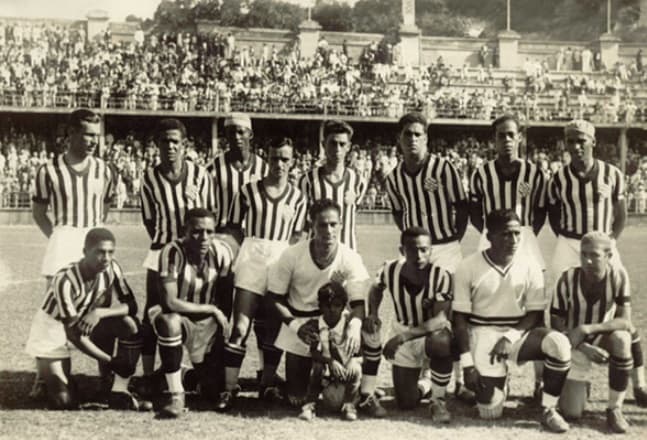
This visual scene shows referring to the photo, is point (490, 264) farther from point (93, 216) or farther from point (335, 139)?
point (93, 216)

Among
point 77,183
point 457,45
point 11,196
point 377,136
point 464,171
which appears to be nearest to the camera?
point 77,183

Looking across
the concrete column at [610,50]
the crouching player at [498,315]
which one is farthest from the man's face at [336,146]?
the concrete column at [610,50]

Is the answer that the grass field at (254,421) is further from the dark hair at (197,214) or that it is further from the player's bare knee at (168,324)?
the dark hair at (197,214)

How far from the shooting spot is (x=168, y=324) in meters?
5.23

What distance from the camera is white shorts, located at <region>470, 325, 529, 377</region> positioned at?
17.0ft

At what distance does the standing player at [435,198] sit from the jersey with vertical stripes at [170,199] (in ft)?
5.34

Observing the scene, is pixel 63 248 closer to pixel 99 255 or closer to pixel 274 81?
pixel 99 255

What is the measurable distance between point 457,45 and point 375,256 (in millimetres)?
24990

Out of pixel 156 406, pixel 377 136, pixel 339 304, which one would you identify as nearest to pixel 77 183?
pixel 156 406

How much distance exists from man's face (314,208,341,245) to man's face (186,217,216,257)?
29.6 inches

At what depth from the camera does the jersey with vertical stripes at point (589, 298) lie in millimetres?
5184

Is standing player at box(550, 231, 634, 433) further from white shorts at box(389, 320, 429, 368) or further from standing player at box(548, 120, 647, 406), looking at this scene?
white shorts at box(389, 320, 429, 368)

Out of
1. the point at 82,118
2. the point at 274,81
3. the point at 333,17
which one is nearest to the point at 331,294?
the point at 82,118

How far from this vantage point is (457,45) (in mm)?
37312
